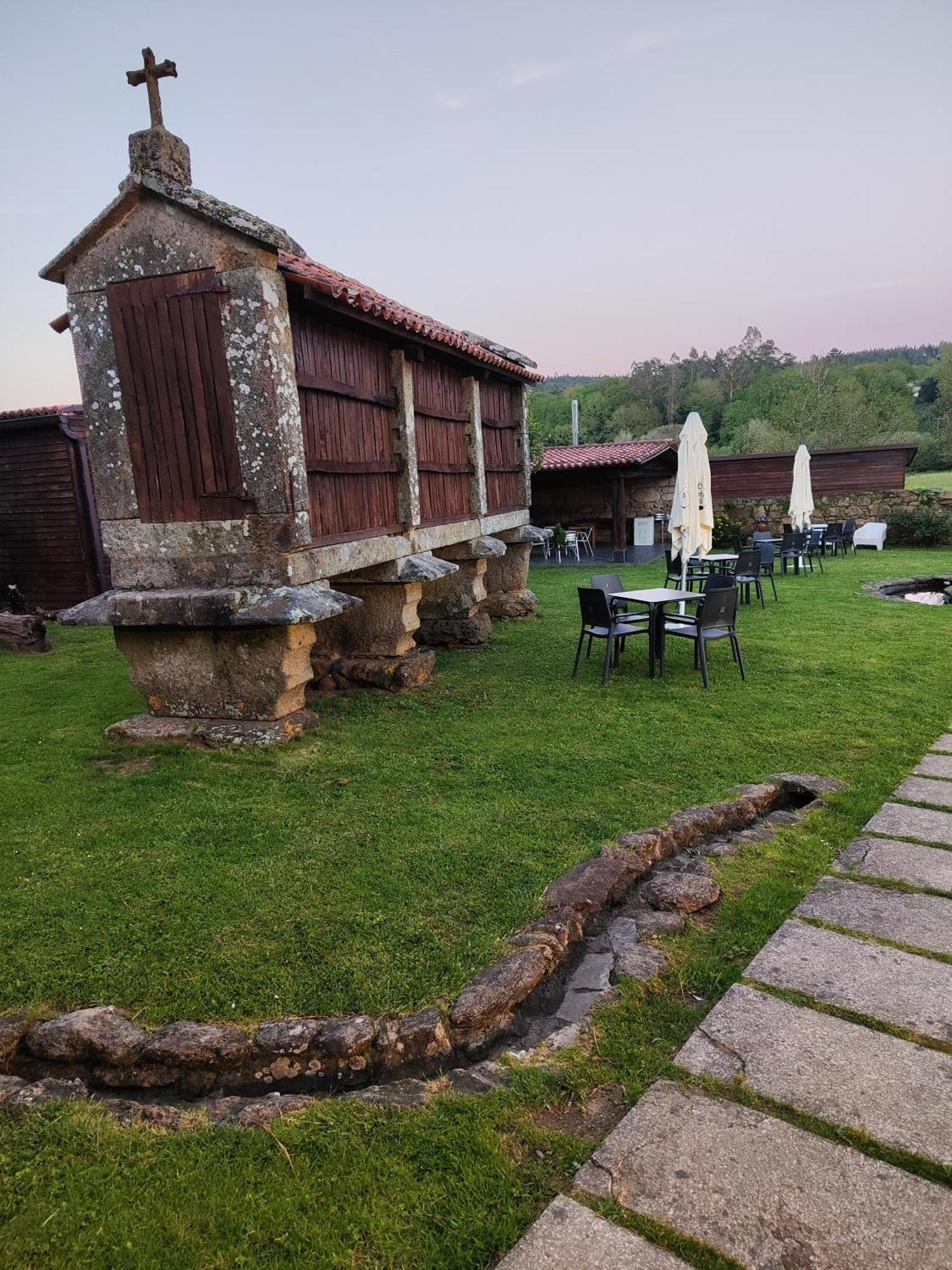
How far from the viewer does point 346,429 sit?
6.28m

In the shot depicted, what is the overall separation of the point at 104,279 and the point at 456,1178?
593cm

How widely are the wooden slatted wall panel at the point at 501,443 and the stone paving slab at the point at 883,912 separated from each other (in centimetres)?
728

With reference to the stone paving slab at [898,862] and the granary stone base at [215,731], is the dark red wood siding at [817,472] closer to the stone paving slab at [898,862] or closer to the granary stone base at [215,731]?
the granary stone base at [215,731]

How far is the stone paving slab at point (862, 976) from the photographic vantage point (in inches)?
98.7

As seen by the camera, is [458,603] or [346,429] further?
[458,603]

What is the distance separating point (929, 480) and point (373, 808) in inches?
1469

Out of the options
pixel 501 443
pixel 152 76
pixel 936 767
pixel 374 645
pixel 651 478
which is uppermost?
pixel 152 76

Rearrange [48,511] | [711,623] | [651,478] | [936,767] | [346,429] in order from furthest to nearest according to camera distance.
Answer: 1. [651,478]
2. [48,511]
3. [711,623]
4. [346,429]
5. [936,767]

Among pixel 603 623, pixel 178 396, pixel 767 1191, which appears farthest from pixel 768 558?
pixel 767 1191

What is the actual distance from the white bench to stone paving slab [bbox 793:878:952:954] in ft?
55.7

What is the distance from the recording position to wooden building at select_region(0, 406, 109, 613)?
1212 cm

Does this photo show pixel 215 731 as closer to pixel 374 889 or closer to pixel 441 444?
pixel 374 889

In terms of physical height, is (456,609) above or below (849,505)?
below

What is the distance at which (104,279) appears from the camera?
17.5 ft
